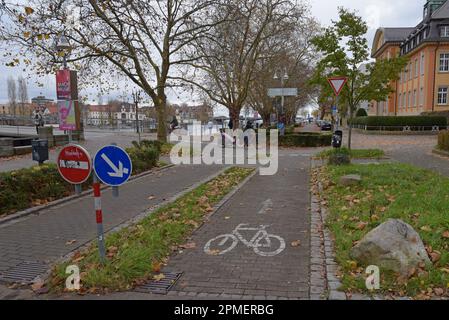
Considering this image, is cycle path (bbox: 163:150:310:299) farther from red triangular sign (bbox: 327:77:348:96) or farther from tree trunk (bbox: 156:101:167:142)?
tree trunk (bbox: 156:101:167:142)

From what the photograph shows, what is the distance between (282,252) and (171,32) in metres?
18.4

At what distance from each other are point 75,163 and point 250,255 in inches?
104

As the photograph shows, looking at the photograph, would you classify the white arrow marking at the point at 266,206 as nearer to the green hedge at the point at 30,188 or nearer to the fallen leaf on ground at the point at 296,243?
the fallen leaf on ground at the point at 296,243

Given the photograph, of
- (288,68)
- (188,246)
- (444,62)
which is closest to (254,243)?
(188,246)

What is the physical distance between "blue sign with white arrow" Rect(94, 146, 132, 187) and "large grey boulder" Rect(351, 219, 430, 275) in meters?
3.01

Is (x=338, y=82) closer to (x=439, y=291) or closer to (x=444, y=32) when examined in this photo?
(x=439, y=291)

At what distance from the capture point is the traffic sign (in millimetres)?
4742

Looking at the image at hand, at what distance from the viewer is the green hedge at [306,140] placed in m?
23.0

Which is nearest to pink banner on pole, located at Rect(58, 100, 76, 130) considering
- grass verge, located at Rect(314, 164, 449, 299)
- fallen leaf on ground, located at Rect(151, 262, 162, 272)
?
fallen leaf on ground, located at Rect(151, 262, 162, 272)

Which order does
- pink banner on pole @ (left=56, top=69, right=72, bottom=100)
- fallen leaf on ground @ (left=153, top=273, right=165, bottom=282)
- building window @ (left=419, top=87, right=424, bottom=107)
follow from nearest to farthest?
fallen leaf on ground @ (left=153, top=273, right=165, bottom=282) < pink banner on pole @ (left=56, top=69, right=72, bottom=100) < building window @ (left=419, top=87, right=424, bottom=107)

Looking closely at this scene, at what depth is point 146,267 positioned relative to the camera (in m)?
4.39

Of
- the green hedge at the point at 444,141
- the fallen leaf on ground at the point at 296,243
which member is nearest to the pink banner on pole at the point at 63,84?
the fallen leaf on ground at the point at 296,243

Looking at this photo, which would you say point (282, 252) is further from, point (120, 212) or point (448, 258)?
point (120, 212)

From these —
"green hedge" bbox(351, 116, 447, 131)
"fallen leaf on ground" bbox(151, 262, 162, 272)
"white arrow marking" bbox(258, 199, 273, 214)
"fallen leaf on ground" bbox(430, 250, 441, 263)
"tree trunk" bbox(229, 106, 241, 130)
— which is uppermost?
"tree trunk" bbox(229, 106, 241, 130)
